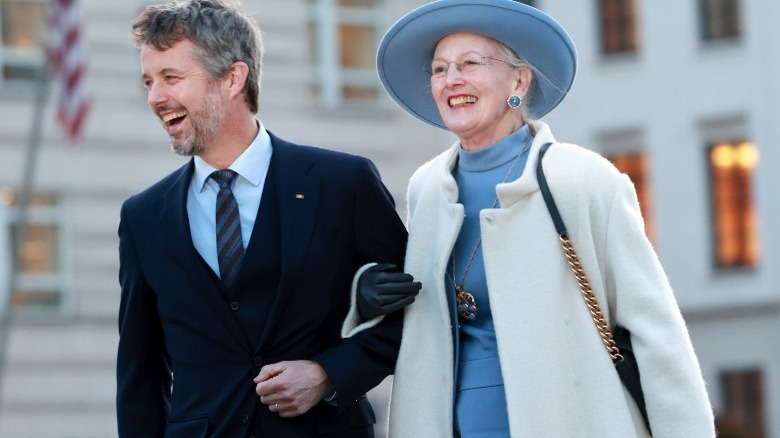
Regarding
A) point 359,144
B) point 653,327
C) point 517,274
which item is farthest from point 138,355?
point 359,144

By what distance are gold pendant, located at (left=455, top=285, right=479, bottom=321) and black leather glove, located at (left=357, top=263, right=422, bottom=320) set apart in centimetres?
13

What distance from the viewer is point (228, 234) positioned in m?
6.02

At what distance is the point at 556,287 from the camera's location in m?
5.72

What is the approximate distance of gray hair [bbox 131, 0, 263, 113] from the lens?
6.03 m

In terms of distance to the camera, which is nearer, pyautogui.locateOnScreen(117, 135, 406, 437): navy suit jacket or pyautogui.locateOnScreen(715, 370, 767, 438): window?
pyautogui.locateOnScreen(117, 135, 406, 437): navy suit jacket

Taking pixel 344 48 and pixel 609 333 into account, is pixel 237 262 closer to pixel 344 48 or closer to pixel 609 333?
pixel 609 333

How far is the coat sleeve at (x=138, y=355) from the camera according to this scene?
6168mm

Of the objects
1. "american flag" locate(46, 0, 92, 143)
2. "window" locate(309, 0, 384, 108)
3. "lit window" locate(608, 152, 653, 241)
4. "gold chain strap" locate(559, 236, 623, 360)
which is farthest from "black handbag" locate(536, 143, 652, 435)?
"lit window" locate(608, 152, 653, 241)

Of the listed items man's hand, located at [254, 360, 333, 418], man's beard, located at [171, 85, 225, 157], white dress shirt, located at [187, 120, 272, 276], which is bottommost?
man's hand, located at [254, 360, 333, 418]

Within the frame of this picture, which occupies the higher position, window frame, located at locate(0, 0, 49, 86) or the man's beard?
window frame, located at locate(0, 0, 49, 86)

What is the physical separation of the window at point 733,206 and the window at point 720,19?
177 cm

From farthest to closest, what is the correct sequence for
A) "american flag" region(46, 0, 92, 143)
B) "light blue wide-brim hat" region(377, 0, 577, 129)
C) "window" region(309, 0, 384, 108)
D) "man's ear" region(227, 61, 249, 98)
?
"window" region(309, 0, 384, 108) < "american flag" region(46, 0, 92, 143) < "man's ear" region(227, 61, 249, 98) < "light blue wide-brim hat" region(377, 0, 577, 129)

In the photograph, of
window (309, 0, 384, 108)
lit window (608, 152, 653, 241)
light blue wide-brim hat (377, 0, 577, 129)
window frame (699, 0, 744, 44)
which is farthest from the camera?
lit window (608, 152, 653, 241)

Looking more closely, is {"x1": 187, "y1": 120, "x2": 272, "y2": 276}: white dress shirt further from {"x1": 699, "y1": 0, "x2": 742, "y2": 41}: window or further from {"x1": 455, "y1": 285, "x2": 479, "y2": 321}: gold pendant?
{"x1": 699, "y1": 0, "x2": 742, "y2": 41}: window
